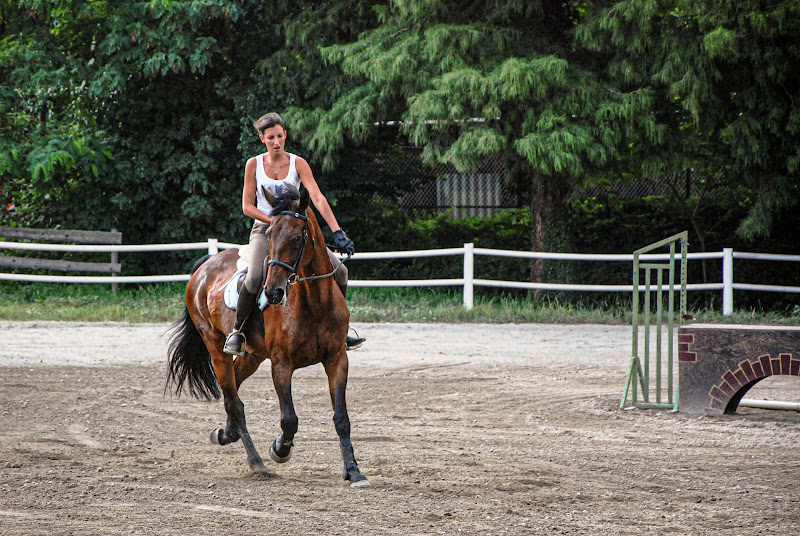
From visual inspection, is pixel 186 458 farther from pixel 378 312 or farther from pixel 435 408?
pixel 378 312

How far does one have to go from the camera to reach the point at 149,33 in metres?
17.0

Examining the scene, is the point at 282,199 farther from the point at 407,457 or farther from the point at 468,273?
the point at 468,273

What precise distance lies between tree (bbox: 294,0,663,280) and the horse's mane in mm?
9272

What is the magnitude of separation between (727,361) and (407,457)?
323cm

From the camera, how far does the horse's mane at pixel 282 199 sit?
5.94 m

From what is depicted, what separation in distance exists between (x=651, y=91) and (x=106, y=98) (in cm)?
987

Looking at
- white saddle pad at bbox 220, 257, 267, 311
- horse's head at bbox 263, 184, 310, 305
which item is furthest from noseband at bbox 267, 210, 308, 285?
white saddle pad at bbox 220, 257, 267, 311

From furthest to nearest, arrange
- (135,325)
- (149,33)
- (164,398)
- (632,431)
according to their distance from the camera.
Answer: (149,33), (135,325), (164,398), (632,431)

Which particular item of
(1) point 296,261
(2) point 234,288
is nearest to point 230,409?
(2) point 234,288

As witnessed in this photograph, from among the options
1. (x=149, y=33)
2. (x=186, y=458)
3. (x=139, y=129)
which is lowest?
(x=186, y=458)

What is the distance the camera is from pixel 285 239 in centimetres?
587

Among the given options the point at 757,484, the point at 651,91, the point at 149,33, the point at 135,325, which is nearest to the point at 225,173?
the point at 149,33

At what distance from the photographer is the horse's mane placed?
5941mm

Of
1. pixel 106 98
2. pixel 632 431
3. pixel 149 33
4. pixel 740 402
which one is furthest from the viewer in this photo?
pixel 106 98
